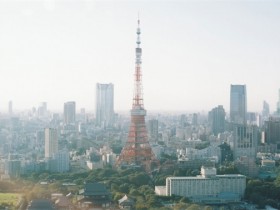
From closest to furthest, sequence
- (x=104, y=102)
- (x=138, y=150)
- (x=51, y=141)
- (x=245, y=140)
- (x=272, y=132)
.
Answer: (x=138, y=150) < (x=51, y=141) < (x=245, y=140) < (x=272, y=132) < (x=104, y=102)

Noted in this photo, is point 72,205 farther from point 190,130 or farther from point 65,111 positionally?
point 65,111

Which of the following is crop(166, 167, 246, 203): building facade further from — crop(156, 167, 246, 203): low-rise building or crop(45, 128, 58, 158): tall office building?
crop(45, 128, 58, 158): tall office building

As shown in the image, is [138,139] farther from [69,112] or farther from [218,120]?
[69,112]

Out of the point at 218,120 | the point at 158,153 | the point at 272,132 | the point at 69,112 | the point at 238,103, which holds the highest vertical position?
the point at 238,103

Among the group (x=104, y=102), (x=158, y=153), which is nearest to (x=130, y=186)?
(x=158, y=153)

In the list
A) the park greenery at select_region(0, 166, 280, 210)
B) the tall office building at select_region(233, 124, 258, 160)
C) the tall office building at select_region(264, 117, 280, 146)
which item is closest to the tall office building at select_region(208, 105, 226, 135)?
the tall office building at select_region(264, 117, 280, 146)

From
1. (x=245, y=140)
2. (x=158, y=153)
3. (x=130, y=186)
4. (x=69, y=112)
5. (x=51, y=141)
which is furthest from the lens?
(x=69, y=112)

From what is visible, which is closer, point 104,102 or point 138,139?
point 138,139
